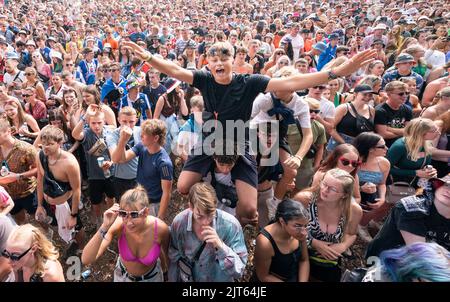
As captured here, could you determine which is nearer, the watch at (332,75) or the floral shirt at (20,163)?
the watch at (332,75)

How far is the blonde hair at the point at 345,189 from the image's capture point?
9.63 feet

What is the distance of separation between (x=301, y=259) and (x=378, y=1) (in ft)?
56.6

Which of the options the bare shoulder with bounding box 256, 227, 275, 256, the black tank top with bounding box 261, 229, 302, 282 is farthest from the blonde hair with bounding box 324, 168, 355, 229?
the bare shoulder with bounding box 256, 227, 275, 256

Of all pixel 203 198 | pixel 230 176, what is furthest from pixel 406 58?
pixel 203 198

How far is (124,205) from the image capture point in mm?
2750

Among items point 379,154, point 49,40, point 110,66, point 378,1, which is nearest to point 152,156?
point 379,154

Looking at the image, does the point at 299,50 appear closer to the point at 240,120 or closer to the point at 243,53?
the point at 243,53

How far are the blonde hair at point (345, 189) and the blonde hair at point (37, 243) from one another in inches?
91.4

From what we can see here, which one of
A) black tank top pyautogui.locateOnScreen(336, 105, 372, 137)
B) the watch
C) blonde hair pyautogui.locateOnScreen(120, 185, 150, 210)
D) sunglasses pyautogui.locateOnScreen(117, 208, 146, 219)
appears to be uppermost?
the watch

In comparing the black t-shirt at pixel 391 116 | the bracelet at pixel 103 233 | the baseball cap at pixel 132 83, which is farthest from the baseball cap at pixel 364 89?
the bracelet at pixel 103 233

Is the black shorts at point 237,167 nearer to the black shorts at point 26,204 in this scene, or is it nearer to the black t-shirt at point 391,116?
the black shorts at point 26,204

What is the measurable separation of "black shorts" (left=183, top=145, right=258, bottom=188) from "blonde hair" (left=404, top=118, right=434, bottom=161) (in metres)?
1.84

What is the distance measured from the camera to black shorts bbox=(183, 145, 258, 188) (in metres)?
3.45

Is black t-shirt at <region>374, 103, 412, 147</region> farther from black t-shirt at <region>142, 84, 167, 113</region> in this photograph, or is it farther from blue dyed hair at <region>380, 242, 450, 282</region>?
black t-shirt at <region>142, 84, 167, 113</region>
